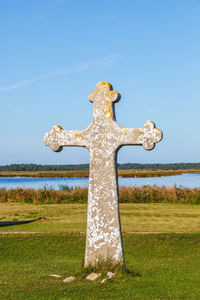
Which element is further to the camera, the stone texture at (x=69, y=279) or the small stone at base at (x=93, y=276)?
the stone texture at (x=69, y=279)

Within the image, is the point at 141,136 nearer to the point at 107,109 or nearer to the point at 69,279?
the point at 107,109

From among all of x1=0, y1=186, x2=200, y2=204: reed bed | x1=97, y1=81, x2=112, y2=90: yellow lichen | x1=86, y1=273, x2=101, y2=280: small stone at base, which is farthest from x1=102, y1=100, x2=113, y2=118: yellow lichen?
x1=0, y1=186, x2=200, y2=204: reed bed

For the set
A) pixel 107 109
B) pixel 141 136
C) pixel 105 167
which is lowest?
pixel 105 167

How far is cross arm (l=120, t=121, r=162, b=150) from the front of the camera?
6957 millimetres

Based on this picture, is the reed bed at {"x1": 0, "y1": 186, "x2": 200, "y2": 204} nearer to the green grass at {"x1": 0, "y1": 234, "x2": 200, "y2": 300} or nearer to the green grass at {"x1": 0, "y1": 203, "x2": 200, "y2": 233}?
the green grass at {"x1": 0, "y1": 203, "x2": 200, "y2": 233}

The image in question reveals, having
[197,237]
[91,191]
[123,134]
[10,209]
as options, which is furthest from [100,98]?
[10,209]

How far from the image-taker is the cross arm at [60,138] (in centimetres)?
741

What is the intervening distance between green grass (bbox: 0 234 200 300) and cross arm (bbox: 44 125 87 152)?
2.17m

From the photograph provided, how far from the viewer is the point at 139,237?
12.4m

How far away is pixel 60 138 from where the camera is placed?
7.51 m

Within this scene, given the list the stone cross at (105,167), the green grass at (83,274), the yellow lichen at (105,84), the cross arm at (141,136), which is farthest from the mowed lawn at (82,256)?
the yellow lichen at (105,84)

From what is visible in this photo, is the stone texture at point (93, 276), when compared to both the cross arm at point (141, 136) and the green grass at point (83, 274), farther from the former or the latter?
the cross arm at point (141, 136)

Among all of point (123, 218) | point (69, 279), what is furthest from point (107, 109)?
point (123, 218)

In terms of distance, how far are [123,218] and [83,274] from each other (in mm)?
11093
